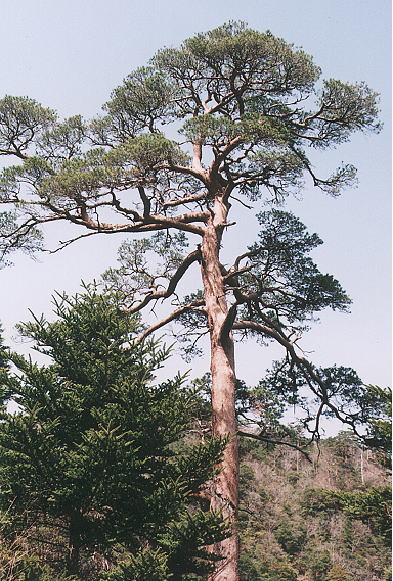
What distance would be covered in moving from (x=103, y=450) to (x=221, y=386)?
267cm

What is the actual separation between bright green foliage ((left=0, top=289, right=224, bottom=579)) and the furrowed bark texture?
0.65 metres

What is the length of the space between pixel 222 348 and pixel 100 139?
486 centimetres

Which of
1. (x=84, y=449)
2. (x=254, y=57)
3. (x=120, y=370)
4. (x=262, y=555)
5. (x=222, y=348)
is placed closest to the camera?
(x=84, y=449)

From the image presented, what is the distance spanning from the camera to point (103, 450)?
5.87m

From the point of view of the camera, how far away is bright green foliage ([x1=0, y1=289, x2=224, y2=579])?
598cm

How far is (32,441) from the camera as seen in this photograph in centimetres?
611

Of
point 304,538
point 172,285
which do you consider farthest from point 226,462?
point 304,538

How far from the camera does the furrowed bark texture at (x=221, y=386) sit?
6945 mm

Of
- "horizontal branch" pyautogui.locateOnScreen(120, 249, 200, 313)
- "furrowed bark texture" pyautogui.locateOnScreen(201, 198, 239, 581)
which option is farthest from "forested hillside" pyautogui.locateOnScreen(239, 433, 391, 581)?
"furrowed bark texture" pyautogui.locateOnScreen(201, 198, 239, 581)

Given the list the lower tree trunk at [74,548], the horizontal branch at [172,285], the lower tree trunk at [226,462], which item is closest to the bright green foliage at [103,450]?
the lower tree trunk at [74,548]

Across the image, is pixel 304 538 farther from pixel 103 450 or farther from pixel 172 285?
pixel 103 450

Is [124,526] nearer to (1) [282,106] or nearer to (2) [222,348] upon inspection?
(2) [222,348]

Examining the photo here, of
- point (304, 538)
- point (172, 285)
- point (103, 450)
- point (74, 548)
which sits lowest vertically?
point (74, 548)

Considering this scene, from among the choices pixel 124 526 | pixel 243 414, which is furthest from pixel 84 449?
pixel 243 414
